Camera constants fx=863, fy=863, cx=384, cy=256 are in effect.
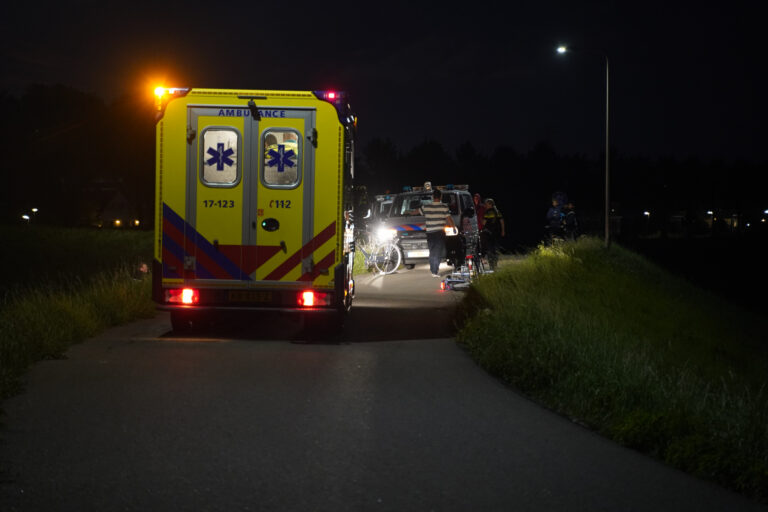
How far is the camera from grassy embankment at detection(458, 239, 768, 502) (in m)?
6.01

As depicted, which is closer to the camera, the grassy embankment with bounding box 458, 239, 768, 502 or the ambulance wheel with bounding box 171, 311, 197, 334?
the grassy embankment with bounding box 458, 239, 768, 502

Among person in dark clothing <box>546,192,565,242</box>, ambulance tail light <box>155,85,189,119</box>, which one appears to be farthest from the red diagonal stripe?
person in dark clothing <box>546,192,565,242</box>

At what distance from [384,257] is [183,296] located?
42.0 ft

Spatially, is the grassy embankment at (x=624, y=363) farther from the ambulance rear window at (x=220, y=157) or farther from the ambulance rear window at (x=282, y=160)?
the ambulance rear window at (x=220, y=157)

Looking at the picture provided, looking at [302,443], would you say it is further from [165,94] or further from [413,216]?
[413,216]

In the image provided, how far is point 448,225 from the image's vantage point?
1844cm

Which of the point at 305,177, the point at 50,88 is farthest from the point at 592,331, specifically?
the point at 50,88

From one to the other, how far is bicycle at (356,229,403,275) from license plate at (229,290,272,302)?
1235cm

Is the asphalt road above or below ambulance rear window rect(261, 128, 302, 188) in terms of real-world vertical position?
below

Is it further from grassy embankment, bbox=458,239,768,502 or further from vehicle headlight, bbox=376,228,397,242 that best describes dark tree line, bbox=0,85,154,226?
grassy embankment, bbox=458,239,768,502

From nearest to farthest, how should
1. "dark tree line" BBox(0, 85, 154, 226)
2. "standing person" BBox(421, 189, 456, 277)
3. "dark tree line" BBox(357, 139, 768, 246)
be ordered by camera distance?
1. "standing person" BBox(421, 189, 456, 277)
2. "dark tree line" BBox(0, 85, 154, 226)
3. "dark tree line" BBox(357, 139, 768, 246)

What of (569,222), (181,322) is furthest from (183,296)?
(569,222)

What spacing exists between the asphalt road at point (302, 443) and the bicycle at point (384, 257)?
12924 mm

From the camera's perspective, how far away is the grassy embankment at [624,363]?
6008 mm
